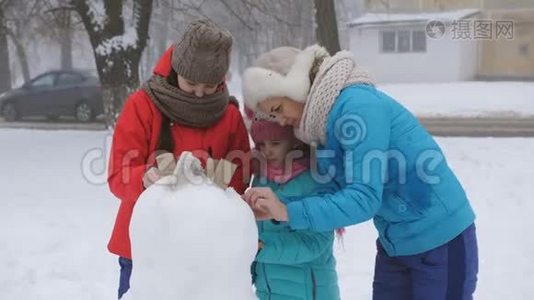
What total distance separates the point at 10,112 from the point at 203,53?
54.5 feet

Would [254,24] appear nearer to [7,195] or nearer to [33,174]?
[33,174]

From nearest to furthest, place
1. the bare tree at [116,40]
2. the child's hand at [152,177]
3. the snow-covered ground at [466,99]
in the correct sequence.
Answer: the child's hand at [152,177], the bare tree at [116,40], the snow-covered ground at [466,99]

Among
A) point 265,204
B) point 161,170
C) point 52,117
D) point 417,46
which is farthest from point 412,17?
point 161,170

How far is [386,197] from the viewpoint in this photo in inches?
91.3

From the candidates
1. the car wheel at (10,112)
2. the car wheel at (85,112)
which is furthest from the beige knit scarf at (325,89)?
the car wheel at (10,112)

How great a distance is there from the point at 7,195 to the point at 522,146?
6.57 metres

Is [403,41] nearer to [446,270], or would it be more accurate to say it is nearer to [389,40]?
[389,40]

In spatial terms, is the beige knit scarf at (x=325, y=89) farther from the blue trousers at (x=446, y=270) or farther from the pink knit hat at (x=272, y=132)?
the blue trousers at (x=446, y=270)

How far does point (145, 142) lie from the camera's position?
7.77 feet

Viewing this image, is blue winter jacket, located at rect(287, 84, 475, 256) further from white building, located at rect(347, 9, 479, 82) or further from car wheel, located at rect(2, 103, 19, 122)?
white building, located at rect(347, 9, 479, 82)

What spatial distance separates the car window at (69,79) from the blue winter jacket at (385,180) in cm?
1515

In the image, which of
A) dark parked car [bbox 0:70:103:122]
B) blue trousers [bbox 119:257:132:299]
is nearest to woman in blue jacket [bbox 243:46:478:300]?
blue trousers [bbox 119:257:132:299]

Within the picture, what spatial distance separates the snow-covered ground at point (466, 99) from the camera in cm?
1641

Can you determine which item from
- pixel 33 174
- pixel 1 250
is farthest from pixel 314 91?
pixel 33 174
